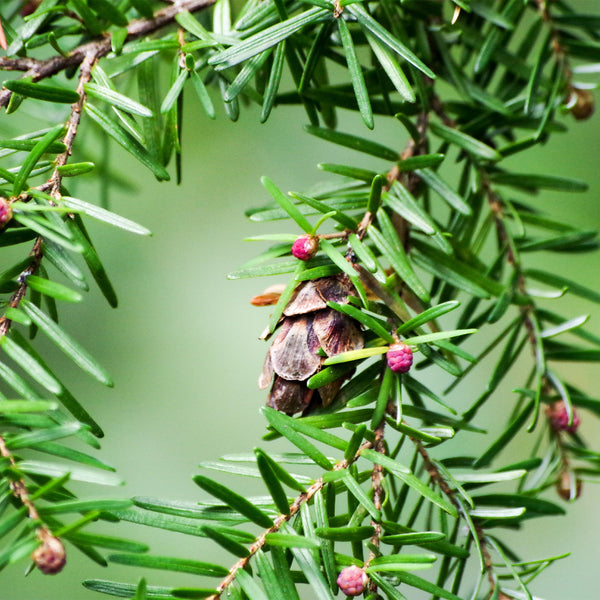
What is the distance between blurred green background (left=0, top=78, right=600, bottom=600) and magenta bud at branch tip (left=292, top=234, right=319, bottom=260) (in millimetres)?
572

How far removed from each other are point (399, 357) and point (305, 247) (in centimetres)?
6

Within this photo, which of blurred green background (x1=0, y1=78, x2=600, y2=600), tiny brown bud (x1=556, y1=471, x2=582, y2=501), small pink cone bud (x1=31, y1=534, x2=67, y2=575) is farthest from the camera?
blurred green background (x1=0, y1=78, x2=600, y2=600)

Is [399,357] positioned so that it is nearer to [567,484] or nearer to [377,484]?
[377,484]

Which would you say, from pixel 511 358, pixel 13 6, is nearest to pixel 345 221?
pixel 511 358

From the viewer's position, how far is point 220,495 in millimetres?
239

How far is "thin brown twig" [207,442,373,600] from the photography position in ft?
0.80

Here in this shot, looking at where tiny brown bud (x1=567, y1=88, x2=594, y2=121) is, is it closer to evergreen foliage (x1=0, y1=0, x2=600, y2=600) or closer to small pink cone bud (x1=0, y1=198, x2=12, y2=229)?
evergreen foliage (x1=0, y1=0, x2=600, y2=600)

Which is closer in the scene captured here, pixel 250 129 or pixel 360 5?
pixel 360 5

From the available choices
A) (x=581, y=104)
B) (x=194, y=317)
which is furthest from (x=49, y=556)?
(x=194, y=317)

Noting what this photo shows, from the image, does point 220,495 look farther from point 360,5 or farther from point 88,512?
point 360,5

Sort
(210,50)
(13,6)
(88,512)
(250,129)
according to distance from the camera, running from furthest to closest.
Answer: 1. (250,129)
2. (13,6)
3. (210,50)
4. (88,512)

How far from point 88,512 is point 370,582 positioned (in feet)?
0.37

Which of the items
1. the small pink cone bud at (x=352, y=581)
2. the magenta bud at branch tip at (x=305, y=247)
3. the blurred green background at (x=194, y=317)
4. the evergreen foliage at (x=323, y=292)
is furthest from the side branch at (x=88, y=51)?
the blurred green background at (x=194, y=317)

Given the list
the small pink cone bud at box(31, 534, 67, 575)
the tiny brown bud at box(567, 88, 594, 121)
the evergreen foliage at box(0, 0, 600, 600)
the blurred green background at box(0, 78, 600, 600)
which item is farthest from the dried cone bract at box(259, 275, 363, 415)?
the blurred green background at box(0, 78, 600, 600)
